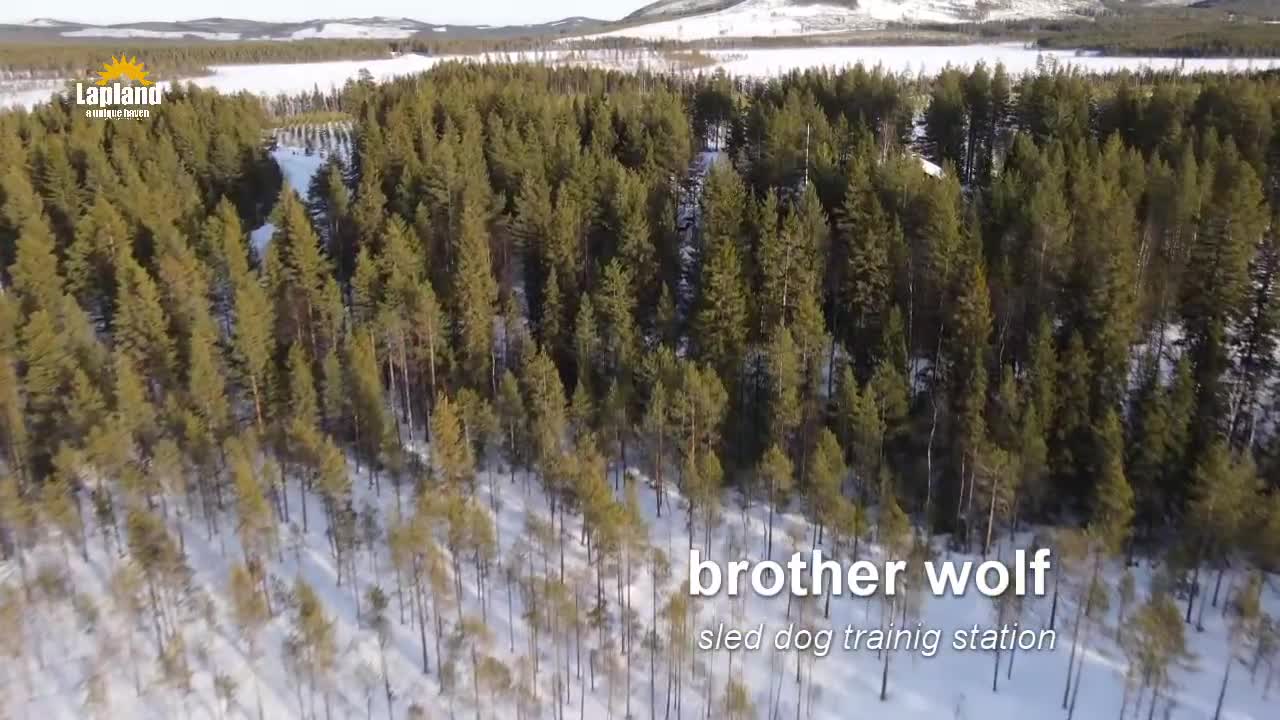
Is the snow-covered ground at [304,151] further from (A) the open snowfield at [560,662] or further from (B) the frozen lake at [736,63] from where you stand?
(B) the frozen lake at [736,63]

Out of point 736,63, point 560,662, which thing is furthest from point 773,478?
point 736,63

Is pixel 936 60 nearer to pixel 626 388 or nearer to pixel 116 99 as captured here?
pixel 116 99

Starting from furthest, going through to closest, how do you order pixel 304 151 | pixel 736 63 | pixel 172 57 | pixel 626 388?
pixel 736 63, pixel 172 57, pixel 304 151, pixel 626 388

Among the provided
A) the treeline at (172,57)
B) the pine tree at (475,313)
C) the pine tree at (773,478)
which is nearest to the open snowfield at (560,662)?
the pine tree at (773,478)

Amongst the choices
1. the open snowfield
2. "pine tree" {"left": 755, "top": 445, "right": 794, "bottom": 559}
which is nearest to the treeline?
the open snowfield

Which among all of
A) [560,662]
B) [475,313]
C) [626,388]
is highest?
[475,313]

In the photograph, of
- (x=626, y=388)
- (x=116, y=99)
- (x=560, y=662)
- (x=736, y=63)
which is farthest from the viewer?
(x=736, y=63)

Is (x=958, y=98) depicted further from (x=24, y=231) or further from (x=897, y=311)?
(x=24, y=231)
